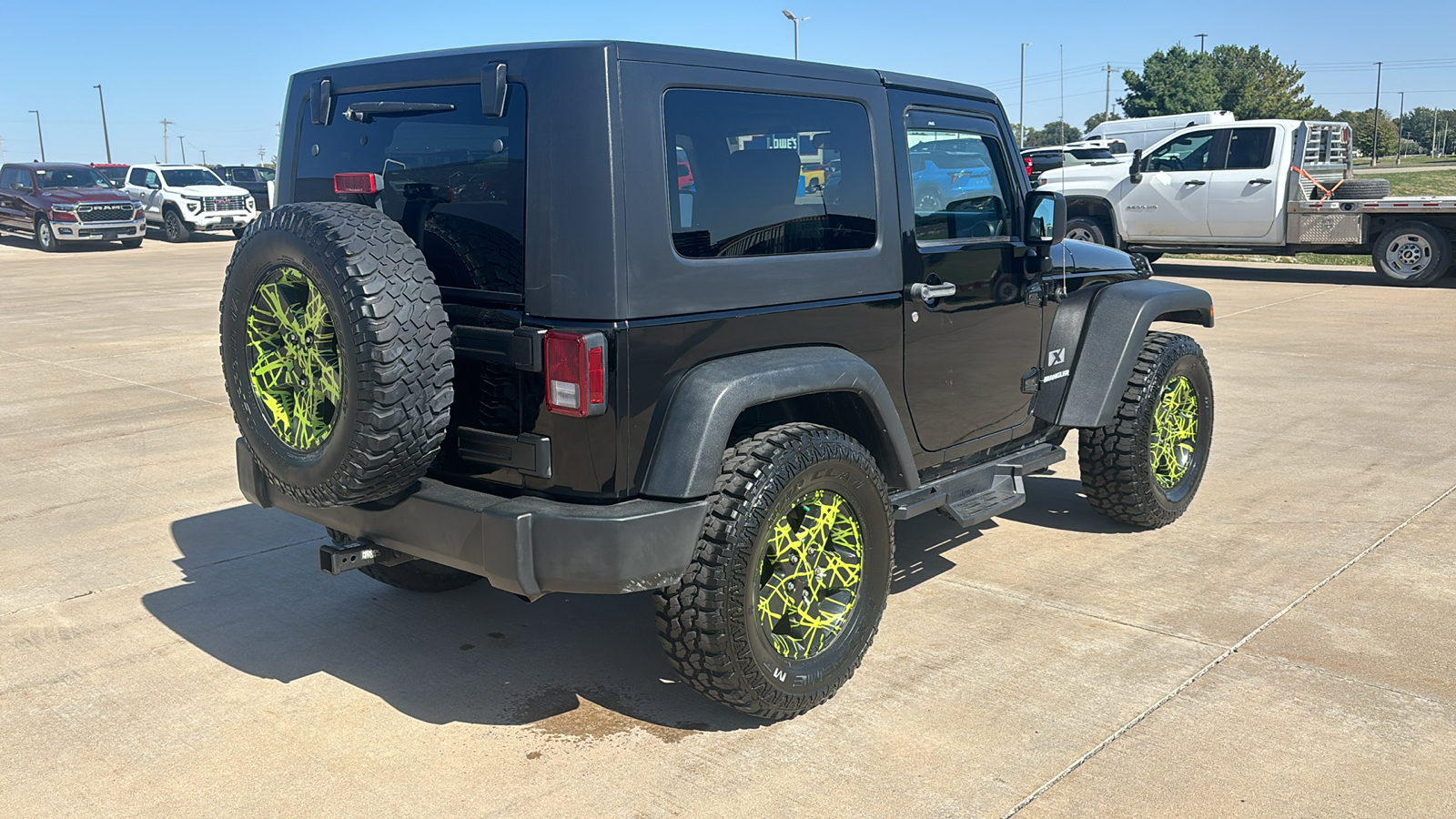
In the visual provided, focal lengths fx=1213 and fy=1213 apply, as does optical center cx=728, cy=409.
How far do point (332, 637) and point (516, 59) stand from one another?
7.28ft

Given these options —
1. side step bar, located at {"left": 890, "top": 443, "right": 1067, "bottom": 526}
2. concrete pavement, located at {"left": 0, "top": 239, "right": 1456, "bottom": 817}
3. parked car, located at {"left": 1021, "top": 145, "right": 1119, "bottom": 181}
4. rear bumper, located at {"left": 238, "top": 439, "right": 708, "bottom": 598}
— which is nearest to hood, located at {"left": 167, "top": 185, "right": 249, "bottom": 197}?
parked car, located at {"left": 1021, "top": 145, "right": 1119, "bottom": 181}

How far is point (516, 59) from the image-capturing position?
3.32 metres

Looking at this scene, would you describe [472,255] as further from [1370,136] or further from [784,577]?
[1370,136]

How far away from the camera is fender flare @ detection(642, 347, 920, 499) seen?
10.7 feet

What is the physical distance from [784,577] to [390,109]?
71.5 inches

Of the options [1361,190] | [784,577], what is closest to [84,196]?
[1361,190]

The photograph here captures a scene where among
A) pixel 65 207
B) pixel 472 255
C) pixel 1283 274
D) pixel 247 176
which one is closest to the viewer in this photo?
pixel 472 255

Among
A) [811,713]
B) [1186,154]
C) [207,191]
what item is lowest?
[811,713]

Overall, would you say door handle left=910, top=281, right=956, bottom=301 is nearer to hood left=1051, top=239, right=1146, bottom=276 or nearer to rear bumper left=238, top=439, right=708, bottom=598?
hood left=1051, top=239, right=1146, bottom=276

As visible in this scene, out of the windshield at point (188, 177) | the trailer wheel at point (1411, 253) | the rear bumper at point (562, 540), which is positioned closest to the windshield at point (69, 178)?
the windshield at point (188, 177)

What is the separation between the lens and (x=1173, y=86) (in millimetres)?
72438

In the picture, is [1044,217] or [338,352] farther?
[1044,217]

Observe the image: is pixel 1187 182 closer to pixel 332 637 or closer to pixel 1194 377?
pixel 1194 377

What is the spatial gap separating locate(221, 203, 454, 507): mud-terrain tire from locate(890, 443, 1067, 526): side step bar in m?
1.69
